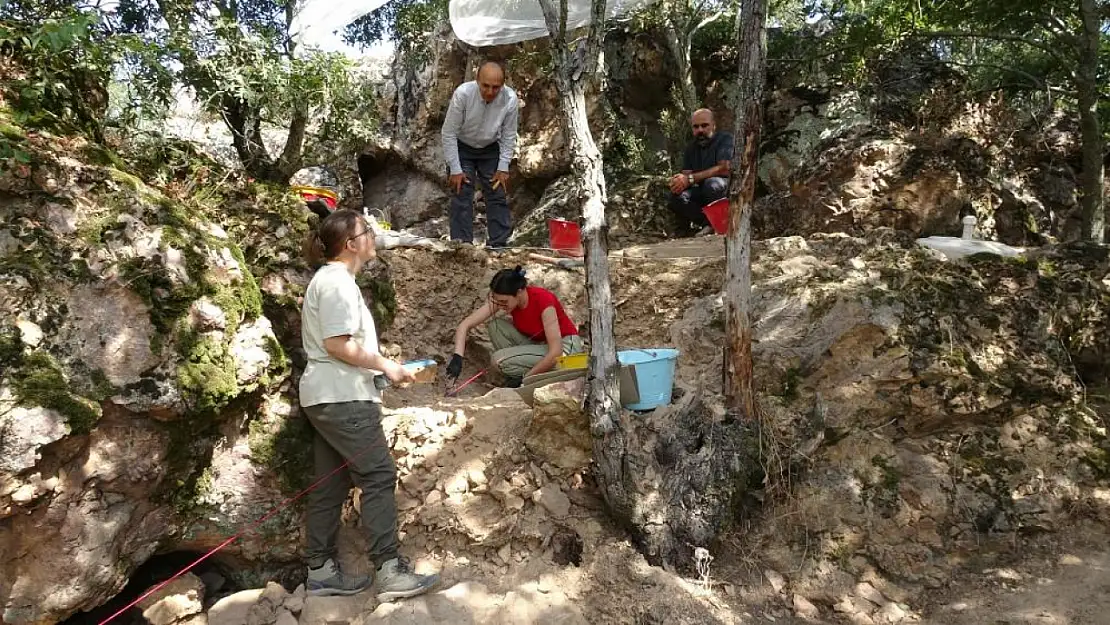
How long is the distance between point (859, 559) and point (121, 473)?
9.85 ft

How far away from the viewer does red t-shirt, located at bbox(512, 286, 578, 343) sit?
154 inches

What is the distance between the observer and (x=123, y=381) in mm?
2359

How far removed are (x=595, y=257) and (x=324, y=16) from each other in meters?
3.83

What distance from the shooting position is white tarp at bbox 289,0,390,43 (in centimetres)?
478

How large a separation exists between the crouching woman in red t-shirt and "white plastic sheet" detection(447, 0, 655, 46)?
3817 millimetres

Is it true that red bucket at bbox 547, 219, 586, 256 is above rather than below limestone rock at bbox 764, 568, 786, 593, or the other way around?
above

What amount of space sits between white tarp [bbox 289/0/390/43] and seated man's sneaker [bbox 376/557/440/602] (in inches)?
146

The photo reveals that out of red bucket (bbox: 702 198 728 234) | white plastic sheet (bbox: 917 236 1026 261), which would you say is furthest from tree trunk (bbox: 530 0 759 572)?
red bucket (bbox: 702 198 728 234)

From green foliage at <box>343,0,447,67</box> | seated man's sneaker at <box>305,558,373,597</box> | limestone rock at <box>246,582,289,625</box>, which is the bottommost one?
limestone rock at <box>246,582,289,625</box>

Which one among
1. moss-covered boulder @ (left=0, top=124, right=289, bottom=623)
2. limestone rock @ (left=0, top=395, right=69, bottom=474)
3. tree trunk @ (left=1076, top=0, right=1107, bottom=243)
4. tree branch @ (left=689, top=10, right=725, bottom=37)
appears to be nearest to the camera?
limestone rock @ (left=0, top=395, right=69, bottom=474)

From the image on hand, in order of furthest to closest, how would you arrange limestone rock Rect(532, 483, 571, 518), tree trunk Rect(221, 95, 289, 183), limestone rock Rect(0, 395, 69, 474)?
tree trunk Rect(221, 95, 289, 183) < limestone rock Rect(532, 483, 571, 518) < limestone rock Rect(0, 395, 69, 474)

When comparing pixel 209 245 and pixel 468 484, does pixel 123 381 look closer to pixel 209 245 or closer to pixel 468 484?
pixel 209 245

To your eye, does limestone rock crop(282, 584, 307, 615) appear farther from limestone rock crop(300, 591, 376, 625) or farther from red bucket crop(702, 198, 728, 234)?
red bucket crop(702, 198, 728, 234)

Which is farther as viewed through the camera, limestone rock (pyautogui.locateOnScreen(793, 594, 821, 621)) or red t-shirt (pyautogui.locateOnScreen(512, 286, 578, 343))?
red t-shirt (pyautogui.locateOnScreen(512, 286, 578, 343))
